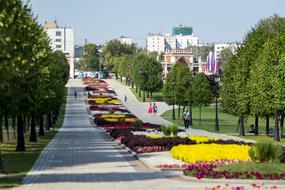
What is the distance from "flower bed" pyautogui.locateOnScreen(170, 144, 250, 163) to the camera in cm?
2586

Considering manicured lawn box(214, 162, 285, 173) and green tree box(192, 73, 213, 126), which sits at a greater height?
green tree box(192, 73, 213, 126)

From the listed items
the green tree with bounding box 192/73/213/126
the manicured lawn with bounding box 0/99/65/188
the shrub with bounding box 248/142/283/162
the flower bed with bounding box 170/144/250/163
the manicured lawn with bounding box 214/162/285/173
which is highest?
the green tree with bounding box 192/73/213/126

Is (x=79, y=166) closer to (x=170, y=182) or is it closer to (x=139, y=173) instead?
(x=139, y=173)

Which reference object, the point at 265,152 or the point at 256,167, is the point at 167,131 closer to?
the point at 265,152

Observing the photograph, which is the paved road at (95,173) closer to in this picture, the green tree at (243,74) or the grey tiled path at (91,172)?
the grey tiled path at (91,172)

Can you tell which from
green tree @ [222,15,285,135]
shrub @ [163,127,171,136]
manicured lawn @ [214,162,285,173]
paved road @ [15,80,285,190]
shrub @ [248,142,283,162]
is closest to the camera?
paved road @ [15,80,285,190]

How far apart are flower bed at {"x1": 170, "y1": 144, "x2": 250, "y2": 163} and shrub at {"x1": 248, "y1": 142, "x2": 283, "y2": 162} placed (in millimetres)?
3620

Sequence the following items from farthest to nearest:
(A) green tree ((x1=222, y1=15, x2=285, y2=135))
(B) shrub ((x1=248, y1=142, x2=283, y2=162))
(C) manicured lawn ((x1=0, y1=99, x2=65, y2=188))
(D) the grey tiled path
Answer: (A) green tree ((x1=222, y1=15, x2=285, y2=135)) < (B) shrub ((x1=248, y1=142, x2=283, y2=162)) < (C) manicured lawn ((x1=0, y1=99, x2=65, y2=188)) < (D) the grey tiled path

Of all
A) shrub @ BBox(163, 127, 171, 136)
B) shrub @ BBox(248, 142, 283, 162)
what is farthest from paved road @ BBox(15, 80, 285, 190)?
shrub @ BBox(163, 127, 171, 136)

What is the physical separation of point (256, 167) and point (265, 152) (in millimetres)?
936

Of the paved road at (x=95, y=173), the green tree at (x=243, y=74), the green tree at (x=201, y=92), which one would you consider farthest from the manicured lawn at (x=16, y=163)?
the green tree at (x=201, y=92)

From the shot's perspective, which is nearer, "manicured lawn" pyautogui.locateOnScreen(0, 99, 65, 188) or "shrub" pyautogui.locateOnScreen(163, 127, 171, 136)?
"manicured lawn" pyautogui.locateOnScreen(0, 99, 65, 188)

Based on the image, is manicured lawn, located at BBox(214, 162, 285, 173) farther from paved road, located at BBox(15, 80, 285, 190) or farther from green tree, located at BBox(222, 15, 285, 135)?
green tree, located at BBox(222, 15, 285, 135)

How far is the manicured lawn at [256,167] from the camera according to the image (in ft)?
67.9
